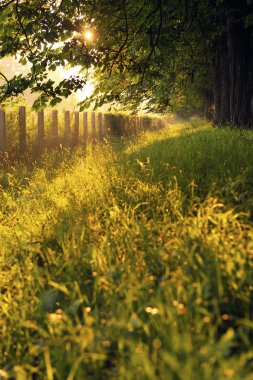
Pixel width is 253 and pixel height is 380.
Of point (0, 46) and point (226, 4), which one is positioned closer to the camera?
point (0, 46)

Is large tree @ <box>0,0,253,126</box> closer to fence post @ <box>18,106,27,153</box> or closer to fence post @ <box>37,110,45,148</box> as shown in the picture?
fence post @ <box>18,106,27,153</box>

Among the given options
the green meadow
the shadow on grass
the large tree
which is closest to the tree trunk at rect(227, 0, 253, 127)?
the large tree

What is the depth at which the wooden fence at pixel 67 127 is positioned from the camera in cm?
1216

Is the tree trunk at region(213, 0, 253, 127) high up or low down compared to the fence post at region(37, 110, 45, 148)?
up

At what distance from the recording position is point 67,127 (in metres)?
15.8

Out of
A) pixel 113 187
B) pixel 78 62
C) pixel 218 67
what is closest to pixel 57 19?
pixel 78 62

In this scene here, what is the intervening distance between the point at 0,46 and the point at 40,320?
→ 5.45 m

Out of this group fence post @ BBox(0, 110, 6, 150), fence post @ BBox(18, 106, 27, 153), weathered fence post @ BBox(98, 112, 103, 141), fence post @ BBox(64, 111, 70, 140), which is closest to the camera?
→ fence post @ BBox(0, 110, 6, 150)

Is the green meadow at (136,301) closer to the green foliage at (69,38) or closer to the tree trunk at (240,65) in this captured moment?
the green foliage at (69,38)

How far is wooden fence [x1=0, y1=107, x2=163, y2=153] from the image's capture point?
1216 cm

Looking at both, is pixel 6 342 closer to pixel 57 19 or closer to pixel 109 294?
pixel 109 294

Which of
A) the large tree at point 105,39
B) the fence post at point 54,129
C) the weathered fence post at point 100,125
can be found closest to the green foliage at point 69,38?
the large tree at point 105,39

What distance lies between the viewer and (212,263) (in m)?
2.06

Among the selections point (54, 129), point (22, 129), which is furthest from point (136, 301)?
point (54, 129)
